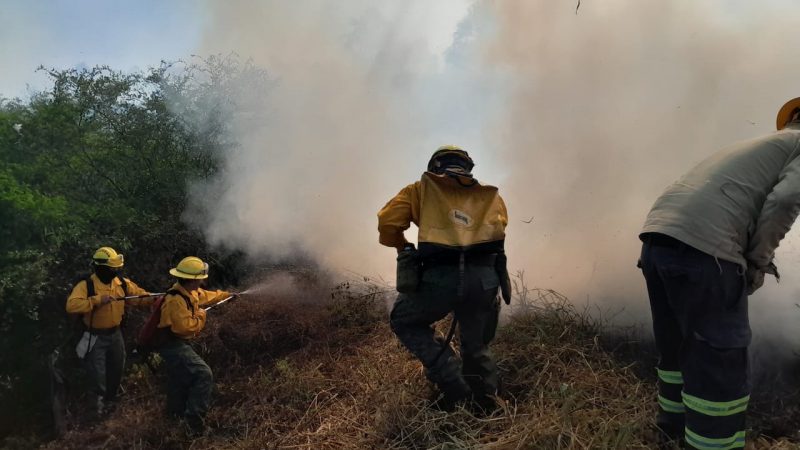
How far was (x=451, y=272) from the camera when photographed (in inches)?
139

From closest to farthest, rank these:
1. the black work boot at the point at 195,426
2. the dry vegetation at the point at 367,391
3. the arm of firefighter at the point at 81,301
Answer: the dry vegetation at the point at 367,391 < the black work boot at the point at 195,426 < the arm of firefighter at the point at 81,301

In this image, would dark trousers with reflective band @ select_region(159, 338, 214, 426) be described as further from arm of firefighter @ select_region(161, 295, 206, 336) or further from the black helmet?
the black helmet

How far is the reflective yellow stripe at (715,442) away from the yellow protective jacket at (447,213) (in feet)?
5.24

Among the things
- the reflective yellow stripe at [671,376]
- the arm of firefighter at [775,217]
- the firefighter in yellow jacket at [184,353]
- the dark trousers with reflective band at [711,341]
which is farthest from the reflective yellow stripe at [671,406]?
the firefighter in yellow jacket at [184,353]

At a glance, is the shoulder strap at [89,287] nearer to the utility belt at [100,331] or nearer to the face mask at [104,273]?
the face mask at [104,273]

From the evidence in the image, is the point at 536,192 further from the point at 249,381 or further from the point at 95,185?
the point at 95,185

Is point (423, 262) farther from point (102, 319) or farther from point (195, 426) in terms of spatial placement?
point (102, 319)

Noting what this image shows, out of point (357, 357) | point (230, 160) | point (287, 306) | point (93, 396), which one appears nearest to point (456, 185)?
point (357, 357)

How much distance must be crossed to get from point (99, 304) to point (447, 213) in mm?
4575

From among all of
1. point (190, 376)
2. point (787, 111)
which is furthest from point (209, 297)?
point (787, 111)

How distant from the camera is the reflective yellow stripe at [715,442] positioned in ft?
8.26

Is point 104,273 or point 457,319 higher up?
point 104,273

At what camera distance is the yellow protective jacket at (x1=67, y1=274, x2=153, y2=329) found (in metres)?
5.84

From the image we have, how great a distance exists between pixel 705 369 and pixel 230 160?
8403 mm
